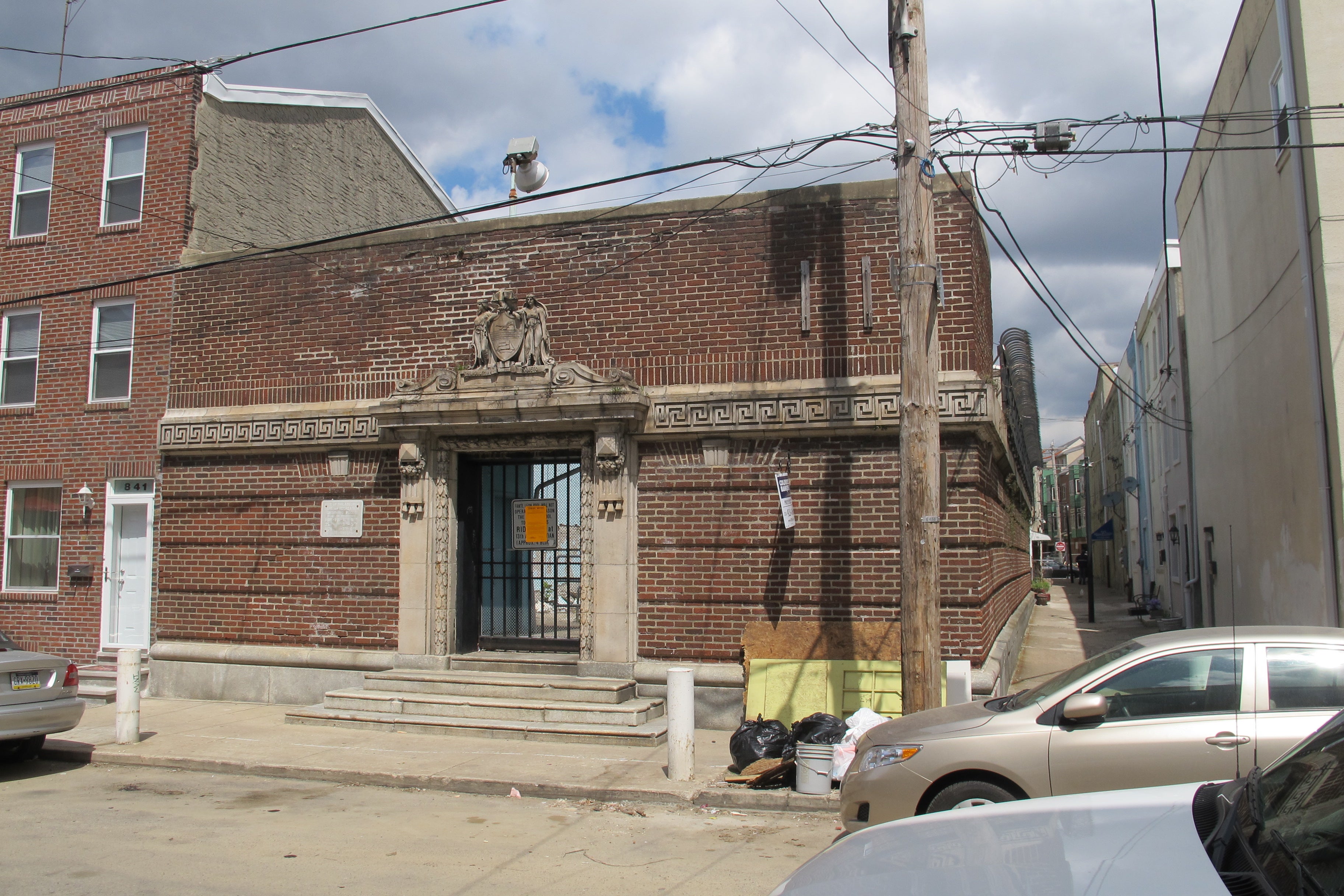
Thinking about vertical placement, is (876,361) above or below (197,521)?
above

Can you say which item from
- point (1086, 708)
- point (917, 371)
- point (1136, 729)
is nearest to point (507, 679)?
point (917, 371)

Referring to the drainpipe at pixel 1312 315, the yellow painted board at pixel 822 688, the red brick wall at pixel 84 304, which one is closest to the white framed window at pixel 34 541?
the red brick wall at pixel 84 304

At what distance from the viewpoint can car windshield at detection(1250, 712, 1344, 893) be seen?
222 centimetres

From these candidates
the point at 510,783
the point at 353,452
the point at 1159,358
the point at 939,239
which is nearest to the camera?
the point at 510,783

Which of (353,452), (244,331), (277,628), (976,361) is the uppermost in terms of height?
(244,331)

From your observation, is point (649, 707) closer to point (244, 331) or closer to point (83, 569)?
point (244, 331)

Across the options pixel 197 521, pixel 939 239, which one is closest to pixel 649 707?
pixel 939 239


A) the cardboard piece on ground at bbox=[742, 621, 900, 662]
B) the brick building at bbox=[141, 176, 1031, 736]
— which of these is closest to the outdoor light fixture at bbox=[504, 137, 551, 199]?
the brick building at bbox=[141, 176, 1031, 736]

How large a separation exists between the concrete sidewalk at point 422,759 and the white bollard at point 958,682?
1.62 m

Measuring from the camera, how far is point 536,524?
11.6 metres

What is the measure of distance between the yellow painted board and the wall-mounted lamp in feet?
32.2

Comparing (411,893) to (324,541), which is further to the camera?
(324,541)

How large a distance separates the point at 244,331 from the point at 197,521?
2546 millimetres

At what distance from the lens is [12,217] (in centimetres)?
1450
